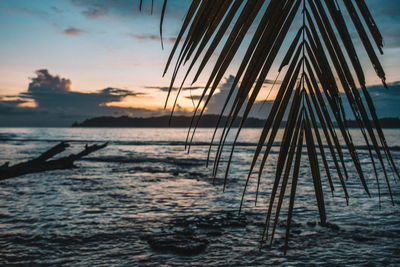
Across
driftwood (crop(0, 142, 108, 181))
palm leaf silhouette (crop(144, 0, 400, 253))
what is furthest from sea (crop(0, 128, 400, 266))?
palm leaf silhouette (crop(144, 0, 400, 253))

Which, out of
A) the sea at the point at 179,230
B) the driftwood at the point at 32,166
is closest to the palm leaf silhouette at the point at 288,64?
the sea at the point at 179,230

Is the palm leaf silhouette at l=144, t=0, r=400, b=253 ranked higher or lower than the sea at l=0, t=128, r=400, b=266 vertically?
higher

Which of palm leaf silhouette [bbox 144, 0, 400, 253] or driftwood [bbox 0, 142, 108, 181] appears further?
driftwood [bbox 0, 142, 108, 181]

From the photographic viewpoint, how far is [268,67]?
2.08 feet

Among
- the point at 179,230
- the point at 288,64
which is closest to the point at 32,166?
the point at 179,230

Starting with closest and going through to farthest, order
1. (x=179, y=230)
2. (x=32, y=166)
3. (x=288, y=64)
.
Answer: (x=288, y=64) → (x=32, y=166) → (x=179, y=230)

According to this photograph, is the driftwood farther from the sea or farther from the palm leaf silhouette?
the palm leaf silhouette

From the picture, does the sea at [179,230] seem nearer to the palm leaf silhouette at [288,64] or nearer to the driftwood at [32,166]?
the driftwood at [32,166]

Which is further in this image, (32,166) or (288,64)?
(32,166)

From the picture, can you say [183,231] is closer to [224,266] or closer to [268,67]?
[224,266]

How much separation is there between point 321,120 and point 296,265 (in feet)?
18.9

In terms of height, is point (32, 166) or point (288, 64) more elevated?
point (288, 64)

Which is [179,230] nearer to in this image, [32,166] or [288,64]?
[32,166]

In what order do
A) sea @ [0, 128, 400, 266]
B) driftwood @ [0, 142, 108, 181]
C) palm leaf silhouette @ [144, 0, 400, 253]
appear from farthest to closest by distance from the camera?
1. sea @ [0, 128, 400, 266]
2. driftwood @ [0, 142, 108, 181]
3. palm leaf silhouette @ [144, 0, 400, 253]
